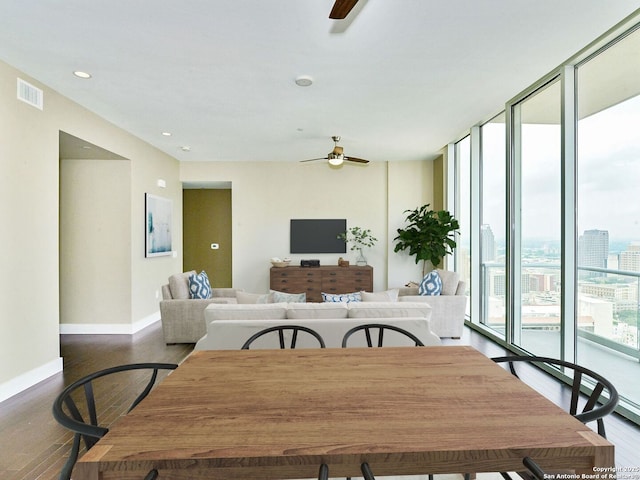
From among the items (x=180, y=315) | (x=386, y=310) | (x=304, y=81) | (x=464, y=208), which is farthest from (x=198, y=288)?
(x=464, y=208)

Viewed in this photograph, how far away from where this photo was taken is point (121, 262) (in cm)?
504

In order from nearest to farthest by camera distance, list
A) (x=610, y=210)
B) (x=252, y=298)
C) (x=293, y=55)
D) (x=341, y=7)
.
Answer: (x=341, y=7) < (x=610, y=210) < (x=293, y=55) < (x=252, y=298)

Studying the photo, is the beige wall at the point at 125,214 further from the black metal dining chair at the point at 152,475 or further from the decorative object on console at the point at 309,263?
the black metal dining chair at the point at 152,475

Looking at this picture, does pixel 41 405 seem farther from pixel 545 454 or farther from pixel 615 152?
pixel 615 152

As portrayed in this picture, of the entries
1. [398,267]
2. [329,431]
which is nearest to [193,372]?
[329,431]

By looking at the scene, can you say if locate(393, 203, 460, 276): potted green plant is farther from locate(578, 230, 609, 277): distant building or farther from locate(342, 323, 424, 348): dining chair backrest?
locate(342, 323, 424, 348): dining chair backrest

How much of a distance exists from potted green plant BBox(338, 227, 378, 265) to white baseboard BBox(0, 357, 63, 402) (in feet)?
15.6

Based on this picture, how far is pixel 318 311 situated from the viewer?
10.1 ft

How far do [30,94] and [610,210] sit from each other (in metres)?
5.10

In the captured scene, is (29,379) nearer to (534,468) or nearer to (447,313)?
(534,468)

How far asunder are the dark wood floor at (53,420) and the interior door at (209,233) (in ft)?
10.1

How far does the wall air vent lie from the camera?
3.24m

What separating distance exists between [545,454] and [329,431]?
1.71 ft

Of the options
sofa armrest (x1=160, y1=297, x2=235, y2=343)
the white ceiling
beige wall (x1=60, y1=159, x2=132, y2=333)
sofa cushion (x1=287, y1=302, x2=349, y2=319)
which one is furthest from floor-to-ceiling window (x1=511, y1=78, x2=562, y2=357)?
beige wall (x1=60, y1=159, x2=132, y2=333)
